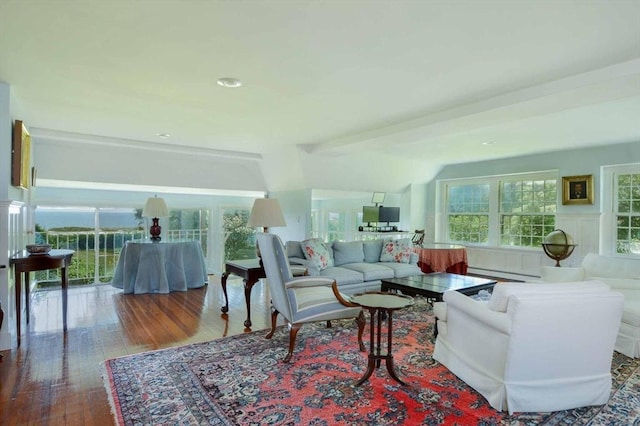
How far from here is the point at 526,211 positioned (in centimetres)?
676

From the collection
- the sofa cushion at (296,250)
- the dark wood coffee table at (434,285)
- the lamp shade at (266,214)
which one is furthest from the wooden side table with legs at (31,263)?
the dark wood coffee table at (434,285)

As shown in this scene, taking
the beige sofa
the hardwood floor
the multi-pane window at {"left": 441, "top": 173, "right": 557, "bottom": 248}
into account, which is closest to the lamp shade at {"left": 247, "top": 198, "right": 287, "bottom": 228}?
the hardwood floor

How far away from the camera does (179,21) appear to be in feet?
6.91

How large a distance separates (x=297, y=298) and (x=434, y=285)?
5.74ft

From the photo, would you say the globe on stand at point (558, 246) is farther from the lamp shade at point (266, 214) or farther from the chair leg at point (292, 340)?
the chair leg at point (292, 340)

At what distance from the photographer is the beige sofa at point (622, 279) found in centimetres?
314

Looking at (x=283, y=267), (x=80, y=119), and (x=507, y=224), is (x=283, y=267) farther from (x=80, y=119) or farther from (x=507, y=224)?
(x=507, y=224)

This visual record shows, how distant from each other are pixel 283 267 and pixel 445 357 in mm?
1478

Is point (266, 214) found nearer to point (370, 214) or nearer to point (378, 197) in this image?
point (370, 214)

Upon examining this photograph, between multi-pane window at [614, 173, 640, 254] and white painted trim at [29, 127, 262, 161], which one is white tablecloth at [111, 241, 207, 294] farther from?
multi-pane window at [614, 173, 640, 254]

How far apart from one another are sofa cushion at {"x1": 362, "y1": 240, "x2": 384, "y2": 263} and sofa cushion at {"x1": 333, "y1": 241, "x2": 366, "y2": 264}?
0.44 feet

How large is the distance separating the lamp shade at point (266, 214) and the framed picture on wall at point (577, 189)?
494 cm

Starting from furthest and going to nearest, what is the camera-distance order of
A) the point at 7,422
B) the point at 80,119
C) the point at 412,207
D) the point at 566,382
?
the point at 412,207 → the point at 80,119 → the point at 566,382 → the point at 7,422

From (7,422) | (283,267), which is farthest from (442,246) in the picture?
(7,422)
